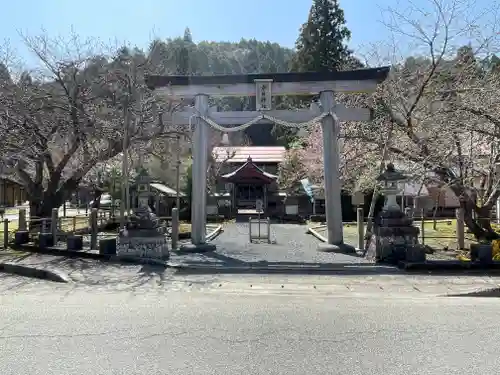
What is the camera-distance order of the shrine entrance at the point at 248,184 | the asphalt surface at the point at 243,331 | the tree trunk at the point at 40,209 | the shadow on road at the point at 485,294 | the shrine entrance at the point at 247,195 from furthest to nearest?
the shrine entrance at the point at 247,195, the shrine entrance at the point at 248,184, the tree trunk at the point at 40,209, the shadow on road at the point at 485,294, the asphalt surface at the point at 243,331

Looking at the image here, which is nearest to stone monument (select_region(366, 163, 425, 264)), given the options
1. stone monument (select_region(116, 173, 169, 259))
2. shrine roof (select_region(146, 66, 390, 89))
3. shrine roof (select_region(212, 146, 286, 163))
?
shrine roof (select_region(146, 66, 390, 89))

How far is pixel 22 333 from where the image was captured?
A: 235 inches

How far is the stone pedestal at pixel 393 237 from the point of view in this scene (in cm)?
1301

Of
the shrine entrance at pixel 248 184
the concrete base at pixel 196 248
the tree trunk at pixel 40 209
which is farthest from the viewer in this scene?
the shrine entrance at pixel 248 184

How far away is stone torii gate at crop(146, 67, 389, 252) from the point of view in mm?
15609

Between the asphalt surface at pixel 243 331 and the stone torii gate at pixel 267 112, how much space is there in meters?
6.13

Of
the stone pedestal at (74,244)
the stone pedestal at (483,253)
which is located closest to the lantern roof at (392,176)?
the stone pedestal at (483,253)

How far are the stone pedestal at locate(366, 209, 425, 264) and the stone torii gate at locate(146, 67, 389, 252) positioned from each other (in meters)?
2.21

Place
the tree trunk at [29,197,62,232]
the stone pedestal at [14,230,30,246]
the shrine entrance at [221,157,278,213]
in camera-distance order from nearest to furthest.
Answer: the stone pedestal at [14,230,30,246] → the tree trunk at [29,197,62,232] → the shrine entrance at [221,157,278,213]

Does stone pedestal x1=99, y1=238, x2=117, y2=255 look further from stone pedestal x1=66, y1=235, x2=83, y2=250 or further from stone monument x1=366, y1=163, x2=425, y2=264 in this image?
stone monument x1=366, y1=163, x2=425, y2=264

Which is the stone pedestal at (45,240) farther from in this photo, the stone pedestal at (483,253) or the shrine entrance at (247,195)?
the shrine entrance at (247,195)

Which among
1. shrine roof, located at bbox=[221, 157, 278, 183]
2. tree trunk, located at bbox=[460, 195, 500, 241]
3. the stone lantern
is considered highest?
shrine roof, located at bbox=[221, 157, 278, 183]

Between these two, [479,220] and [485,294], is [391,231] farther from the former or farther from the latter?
[479,220]

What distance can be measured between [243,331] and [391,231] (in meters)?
8.13
